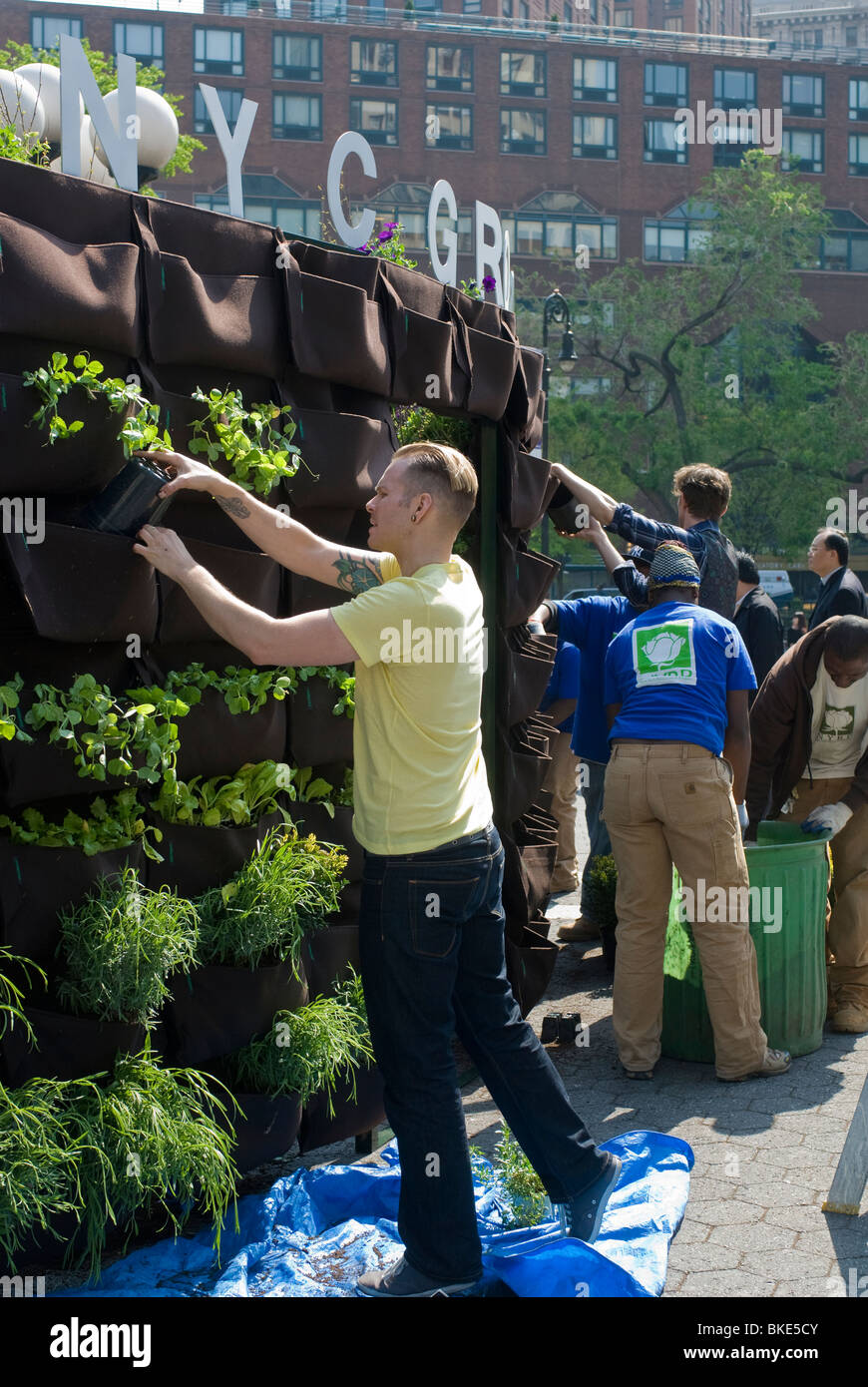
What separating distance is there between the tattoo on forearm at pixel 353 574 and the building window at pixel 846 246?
60.3 meters

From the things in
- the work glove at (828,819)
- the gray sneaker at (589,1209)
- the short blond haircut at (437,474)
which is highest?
the short blond haircut at (437,474)

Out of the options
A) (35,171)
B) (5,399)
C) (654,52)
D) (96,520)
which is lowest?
(96,520)

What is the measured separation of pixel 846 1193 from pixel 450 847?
1.86 meters

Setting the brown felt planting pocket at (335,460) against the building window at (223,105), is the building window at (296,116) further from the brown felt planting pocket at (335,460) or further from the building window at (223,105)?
the brown felt planting pocket at (335,460)

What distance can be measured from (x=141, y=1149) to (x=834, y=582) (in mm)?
6309

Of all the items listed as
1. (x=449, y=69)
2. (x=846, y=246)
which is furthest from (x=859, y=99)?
(x=449, y=69)

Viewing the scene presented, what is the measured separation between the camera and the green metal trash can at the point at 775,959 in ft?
19.2

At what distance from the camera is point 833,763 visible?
6547 mm

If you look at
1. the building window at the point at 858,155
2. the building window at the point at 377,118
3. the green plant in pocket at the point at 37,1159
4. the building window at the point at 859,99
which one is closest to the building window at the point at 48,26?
the building window at the point at 377,118

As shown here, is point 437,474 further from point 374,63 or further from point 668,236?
point 668,236

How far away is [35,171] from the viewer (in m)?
3.59
